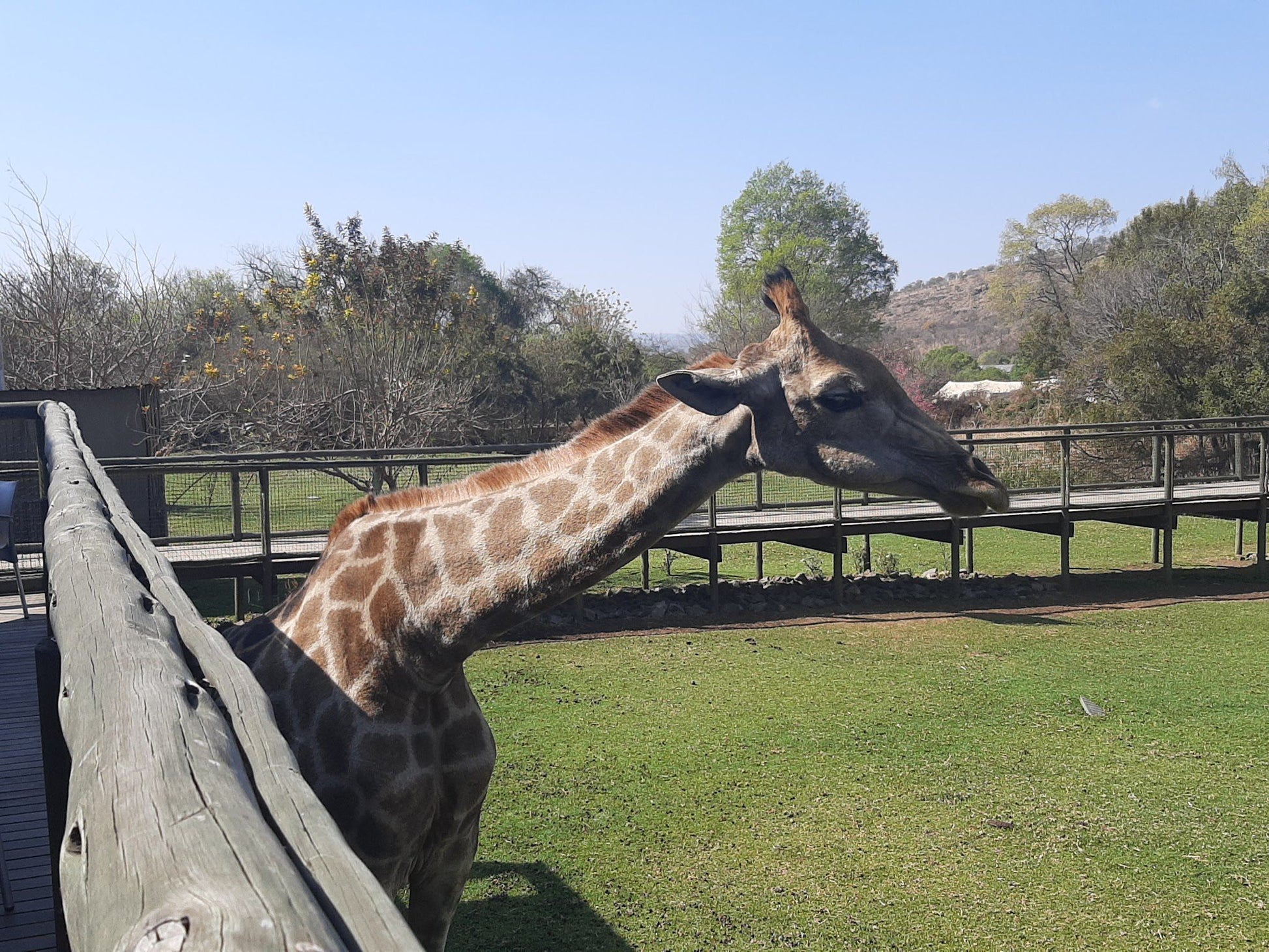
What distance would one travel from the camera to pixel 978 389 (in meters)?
39.1

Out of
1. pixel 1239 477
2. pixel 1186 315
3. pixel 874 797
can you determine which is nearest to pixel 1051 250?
pixel 1186 315

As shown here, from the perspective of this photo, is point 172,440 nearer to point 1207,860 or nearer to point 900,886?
point 900,886

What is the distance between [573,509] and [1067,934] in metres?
3.21

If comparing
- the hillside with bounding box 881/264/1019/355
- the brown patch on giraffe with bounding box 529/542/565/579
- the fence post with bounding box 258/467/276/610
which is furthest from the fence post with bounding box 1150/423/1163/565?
the hillside with bounding box 881/264/1019/355

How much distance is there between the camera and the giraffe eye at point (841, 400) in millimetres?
2947

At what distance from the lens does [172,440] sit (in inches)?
550

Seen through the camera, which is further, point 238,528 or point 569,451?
point 238,528

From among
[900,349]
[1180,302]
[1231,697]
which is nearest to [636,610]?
[1231,697]

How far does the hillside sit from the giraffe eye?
196 feet

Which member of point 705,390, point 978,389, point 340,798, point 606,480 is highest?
point 978,389

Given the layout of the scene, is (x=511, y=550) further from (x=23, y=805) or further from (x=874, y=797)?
(x=874, y=797)

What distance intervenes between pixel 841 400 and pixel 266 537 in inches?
310

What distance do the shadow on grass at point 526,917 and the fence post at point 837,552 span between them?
263 inches

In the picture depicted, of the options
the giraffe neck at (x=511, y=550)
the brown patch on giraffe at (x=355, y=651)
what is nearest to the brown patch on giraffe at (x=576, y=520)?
the giraffe neck at (x=511, y=550)
